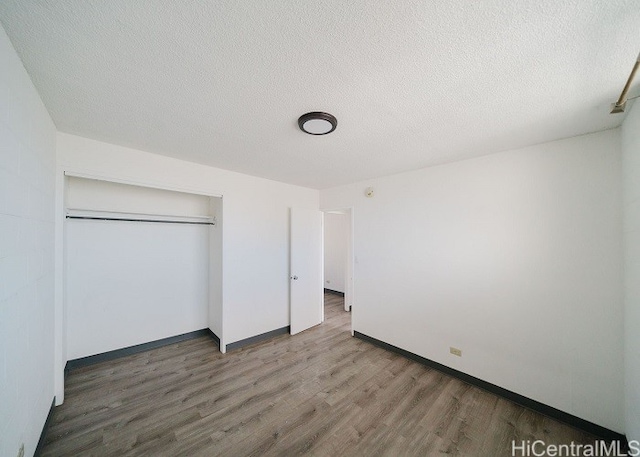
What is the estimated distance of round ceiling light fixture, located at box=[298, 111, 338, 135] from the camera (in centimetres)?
159

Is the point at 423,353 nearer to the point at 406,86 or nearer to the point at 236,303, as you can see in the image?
the point at 236,303

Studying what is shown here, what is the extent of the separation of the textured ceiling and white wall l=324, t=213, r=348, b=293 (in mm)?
4164

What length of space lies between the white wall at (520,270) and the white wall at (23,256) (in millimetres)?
3214

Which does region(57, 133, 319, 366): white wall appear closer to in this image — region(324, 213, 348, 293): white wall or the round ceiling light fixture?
the round ceiling light fixture

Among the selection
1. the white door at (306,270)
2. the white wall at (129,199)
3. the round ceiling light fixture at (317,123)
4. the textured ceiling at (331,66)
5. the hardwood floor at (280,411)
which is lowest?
the hardwood floor at (280,411)

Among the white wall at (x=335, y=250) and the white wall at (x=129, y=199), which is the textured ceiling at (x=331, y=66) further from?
the white wall at (x=335, y=250)

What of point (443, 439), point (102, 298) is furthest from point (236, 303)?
point (443, 439)

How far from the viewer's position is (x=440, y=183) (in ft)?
8.75

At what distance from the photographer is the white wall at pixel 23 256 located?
1.04 metres

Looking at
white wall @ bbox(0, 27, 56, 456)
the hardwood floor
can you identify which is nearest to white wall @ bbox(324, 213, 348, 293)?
the hardwood floor

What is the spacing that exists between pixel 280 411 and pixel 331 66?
2641mm

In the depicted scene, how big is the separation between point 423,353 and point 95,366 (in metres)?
3.90

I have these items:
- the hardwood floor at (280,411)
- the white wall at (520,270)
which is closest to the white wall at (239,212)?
the hardwood floor at (280,411)

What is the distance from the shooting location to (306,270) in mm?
3846
